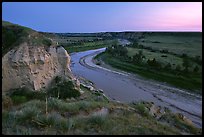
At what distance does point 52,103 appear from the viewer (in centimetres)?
1091

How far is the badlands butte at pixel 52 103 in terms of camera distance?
8.25m

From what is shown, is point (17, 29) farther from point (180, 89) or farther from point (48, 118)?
point (180, 89)

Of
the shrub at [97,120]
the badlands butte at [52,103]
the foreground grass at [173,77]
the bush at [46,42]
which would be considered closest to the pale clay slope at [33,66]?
the badlands butte at [52,103]

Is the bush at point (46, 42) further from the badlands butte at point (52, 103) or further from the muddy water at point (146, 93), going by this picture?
the muddy water at point (146, 93)

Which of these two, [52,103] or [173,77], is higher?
[52,103]

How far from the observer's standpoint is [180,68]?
3841 centimetres

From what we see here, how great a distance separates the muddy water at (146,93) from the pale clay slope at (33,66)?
638 centimetres

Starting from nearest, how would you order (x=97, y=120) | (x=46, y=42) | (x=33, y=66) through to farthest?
(x=97, y=120)
(x=33, y=66)
(x=46, y=42)

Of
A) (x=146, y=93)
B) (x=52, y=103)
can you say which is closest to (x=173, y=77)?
(x=146, y=93)

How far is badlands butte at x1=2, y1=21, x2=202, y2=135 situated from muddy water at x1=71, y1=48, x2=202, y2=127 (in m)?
3.71

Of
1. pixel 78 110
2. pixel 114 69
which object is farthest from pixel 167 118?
pixel 114 69

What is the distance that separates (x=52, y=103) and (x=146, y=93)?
2000cm

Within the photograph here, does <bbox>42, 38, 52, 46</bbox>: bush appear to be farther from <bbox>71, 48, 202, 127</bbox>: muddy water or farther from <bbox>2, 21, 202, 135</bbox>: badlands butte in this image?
<bbox>71, 48, 202, 127</bbox>: muddy water

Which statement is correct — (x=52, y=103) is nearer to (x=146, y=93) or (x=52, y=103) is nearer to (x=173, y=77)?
(x=146, y=93)
